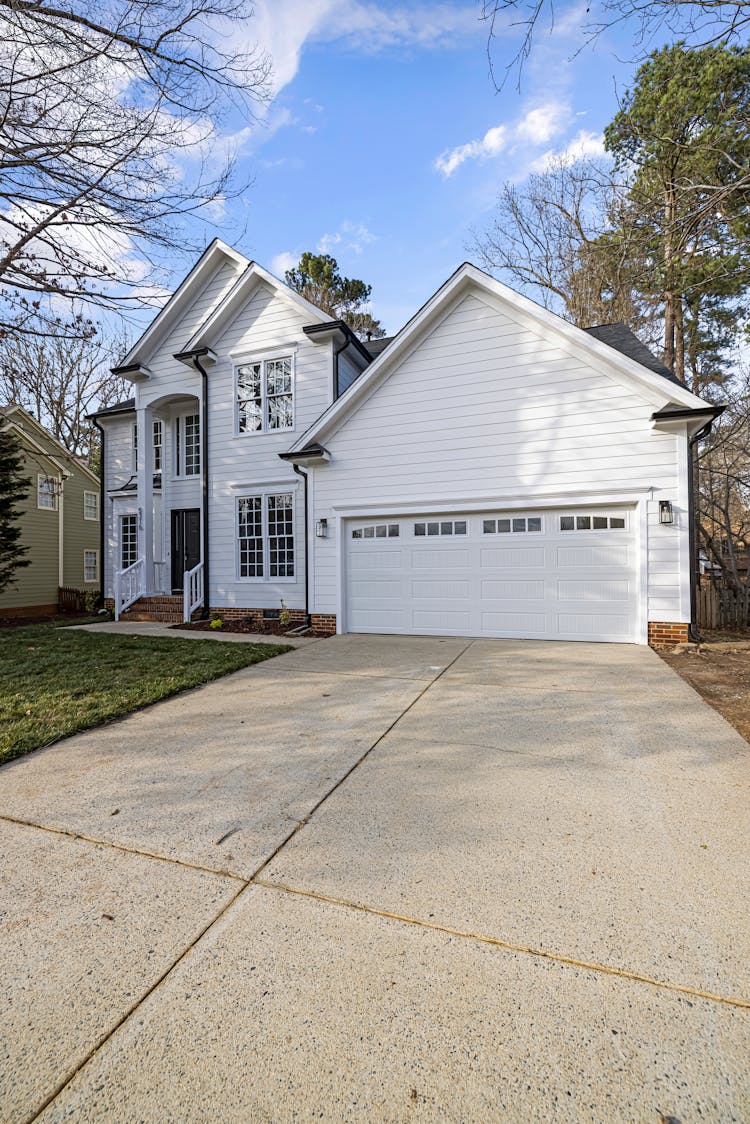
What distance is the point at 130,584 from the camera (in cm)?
1237

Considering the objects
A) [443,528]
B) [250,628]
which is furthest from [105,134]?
[250,628]

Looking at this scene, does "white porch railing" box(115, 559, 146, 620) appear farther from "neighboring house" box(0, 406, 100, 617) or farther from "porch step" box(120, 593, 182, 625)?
"neighboring house" box(0, 406, 100, 617)

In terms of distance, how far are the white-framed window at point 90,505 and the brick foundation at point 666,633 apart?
65.1 ft

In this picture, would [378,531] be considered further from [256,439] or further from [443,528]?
[256,439]

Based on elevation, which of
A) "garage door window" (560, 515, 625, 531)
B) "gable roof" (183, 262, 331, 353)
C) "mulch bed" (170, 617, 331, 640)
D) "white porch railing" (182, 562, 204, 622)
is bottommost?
"mulch bed" (170, 617, 331, 640)

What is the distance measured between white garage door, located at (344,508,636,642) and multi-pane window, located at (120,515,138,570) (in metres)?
7.30

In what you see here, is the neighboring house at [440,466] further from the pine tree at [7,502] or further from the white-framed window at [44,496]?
the white-framed window at [44,496]

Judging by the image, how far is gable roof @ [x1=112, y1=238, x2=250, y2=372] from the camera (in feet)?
38.0

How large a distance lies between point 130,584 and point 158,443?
12.5 ft

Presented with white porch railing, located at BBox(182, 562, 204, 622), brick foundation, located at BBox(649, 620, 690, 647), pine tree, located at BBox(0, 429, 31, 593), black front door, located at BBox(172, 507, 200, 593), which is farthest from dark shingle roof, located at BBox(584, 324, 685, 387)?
pine tree, located at BBox(0, 429, 31, 593)

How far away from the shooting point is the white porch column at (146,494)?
Result: 12.5 meters

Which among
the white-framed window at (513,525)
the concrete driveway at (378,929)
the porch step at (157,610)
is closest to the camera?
the concrete driveway at (378,929)

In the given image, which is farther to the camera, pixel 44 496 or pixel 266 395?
pixel 44 496

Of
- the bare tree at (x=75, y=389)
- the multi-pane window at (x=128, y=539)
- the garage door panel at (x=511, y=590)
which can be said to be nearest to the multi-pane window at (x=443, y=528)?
the garage door panel at (x=511, y=590)
